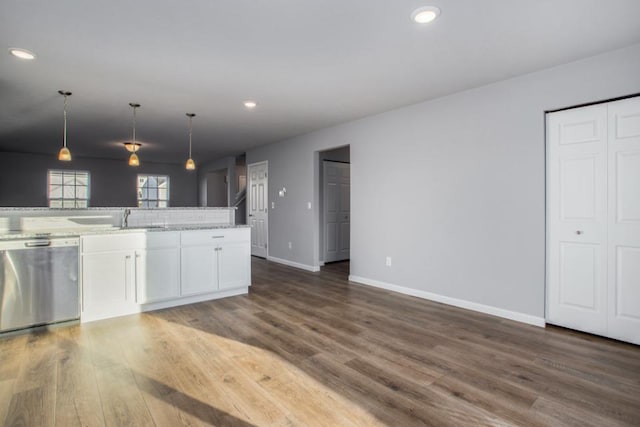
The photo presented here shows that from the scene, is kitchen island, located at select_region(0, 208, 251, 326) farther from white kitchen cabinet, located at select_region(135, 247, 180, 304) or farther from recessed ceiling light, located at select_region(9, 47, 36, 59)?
recessed ceiling light, located at select_region(9, 47, 36, 59)

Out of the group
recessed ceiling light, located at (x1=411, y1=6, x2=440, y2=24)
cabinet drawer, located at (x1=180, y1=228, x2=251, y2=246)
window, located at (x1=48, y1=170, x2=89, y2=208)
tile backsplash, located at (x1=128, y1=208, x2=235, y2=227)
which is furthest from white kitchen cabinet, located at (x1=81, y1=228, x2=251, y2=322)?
window, located at (x1=48, y1=170, x2=89, y2=208)

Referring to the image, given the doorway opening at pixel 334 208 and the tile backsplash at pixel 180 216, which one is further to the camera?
the doorway opening at pixel 334 208

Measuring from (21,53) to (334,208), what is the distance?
16.8 ft

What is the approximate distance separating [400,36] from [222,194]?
31.2 feet

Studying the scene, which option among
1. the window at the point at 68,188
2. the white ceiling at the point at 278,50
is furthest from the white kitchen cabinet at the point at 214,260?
the window at the point at 68,188

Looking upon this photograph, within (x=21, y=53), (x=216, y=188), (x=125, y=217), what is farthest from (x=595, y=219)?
(x=216, y=188)

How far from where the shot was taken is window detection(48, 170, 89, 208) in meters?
8.88

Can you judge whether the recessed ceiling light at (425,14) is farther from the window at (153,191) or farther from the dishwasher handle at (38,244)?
the window at (153,191)

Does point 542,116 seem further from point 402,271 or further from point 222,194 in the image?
point 222,194

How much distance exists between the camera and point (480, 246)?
3.76 meters

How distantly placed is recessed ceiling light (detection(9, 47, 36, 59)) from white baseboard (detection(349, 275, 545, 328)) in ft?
15.1

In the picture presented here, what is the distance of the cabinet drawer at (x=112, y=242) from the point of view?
3.41 meters

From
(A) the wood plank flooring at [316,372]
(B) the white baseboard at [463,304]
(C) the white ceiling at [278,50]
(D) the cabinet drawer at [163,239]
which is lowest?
(A) the wood plank flooring at [316,372]

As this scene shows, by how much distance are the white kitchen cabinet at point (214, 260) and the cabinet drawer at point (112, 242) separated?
19.1 inches
